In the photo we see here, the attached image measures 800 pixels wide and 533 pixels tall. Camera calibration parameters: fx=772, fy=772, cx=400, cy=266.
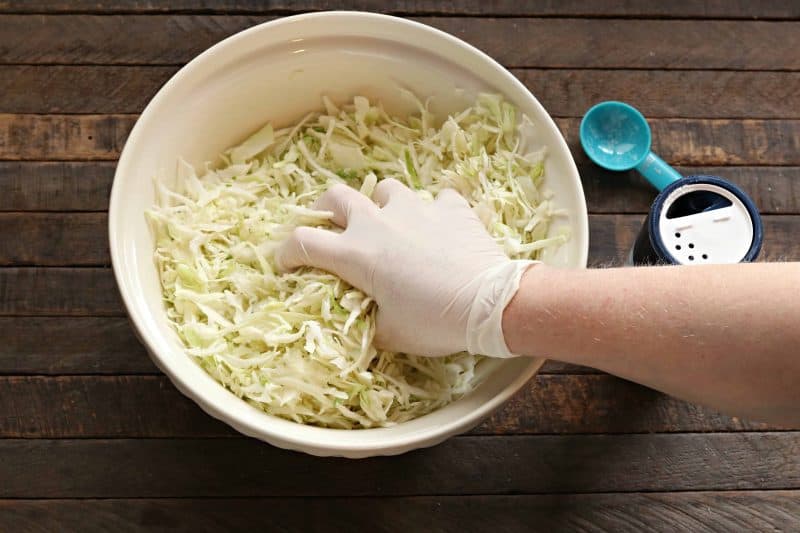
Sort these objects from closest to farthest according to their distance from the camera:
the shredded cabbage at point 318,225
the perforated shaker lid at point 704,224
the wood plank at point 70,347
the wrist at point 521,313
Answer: the wrist at point 521,313
the shredded cabbage at point 318,225
the perforated shaker lid at point 704,224
the wood plank at point 70,347

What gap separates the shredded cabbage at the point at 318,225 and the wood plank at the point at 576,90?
0.37 meters

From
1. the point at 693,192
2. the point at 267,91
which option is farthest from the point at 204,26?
the point at 693,192

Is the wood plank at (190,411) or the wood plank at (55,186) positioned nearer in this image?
the wood plank at (190,411)

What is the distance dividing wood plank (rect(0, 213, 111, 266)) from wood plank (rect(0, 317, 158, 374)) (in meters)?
0.12

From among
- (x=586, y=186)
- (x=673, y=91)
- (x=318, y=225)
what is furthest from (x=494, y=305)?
(x=673, y=91)

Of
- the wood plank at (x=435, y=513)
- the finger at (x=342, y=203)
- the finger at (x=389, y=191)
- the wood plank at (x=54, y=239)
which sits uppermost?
the finger at (x=389, y=191)

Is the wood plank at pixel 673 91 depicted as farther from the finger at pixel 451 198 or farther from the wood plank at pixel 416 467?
the wood plank at pixel 416 467

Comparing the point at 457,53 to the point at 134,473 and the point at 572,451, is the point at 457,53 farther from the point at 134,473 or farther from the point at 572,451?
the point at 134,473

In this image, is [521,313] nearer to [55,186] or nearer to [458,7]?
[458,7]

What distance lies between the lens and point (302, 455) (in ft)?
4.62

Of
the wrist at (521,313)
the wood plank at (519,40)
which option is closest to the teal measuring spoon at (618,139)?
the wood plank at (519,40)

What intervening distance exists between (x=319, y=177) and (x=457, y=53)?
1.03 ft

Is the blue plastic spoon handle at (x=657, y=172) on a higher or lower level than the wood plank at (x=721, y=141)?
lower

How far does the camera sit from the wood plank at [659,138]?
156 centimetres
